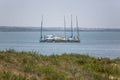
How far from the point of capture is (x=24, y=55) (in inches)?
682

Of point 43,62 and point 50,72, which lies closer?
point 50,72

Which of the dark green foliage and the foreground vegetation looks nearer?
the dark green foliage

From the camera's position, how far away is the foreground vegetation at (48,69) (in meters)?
13.9

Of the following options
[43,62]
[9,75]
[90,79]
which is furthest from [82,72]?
[9,75]

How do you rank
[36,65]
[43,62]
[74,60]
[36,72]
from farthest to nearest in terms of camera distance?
[74,60] < [43,62] < [36,65] < [36,72]

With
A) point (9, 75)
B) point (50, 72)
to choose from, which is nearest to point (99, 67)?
point (50, 72)

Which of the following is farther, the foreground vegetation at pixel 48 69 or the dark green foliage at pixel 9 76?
the foreground vegetation at pixel 48 69

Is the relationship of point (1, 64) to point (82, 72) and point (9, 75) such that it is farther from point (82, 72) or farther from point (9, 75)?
point (82, 72)

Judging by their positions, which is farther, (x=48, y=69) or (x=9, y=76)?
(x=48, y=69)

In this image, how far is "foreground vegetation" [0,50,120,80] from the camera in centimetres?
1392

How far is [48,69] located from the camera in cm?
1491

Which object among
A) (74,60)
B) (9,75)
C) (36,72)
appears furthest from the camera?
(74,60)

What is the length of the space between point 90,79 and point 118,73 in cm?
237

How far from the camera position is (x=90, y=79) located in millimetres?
14969
